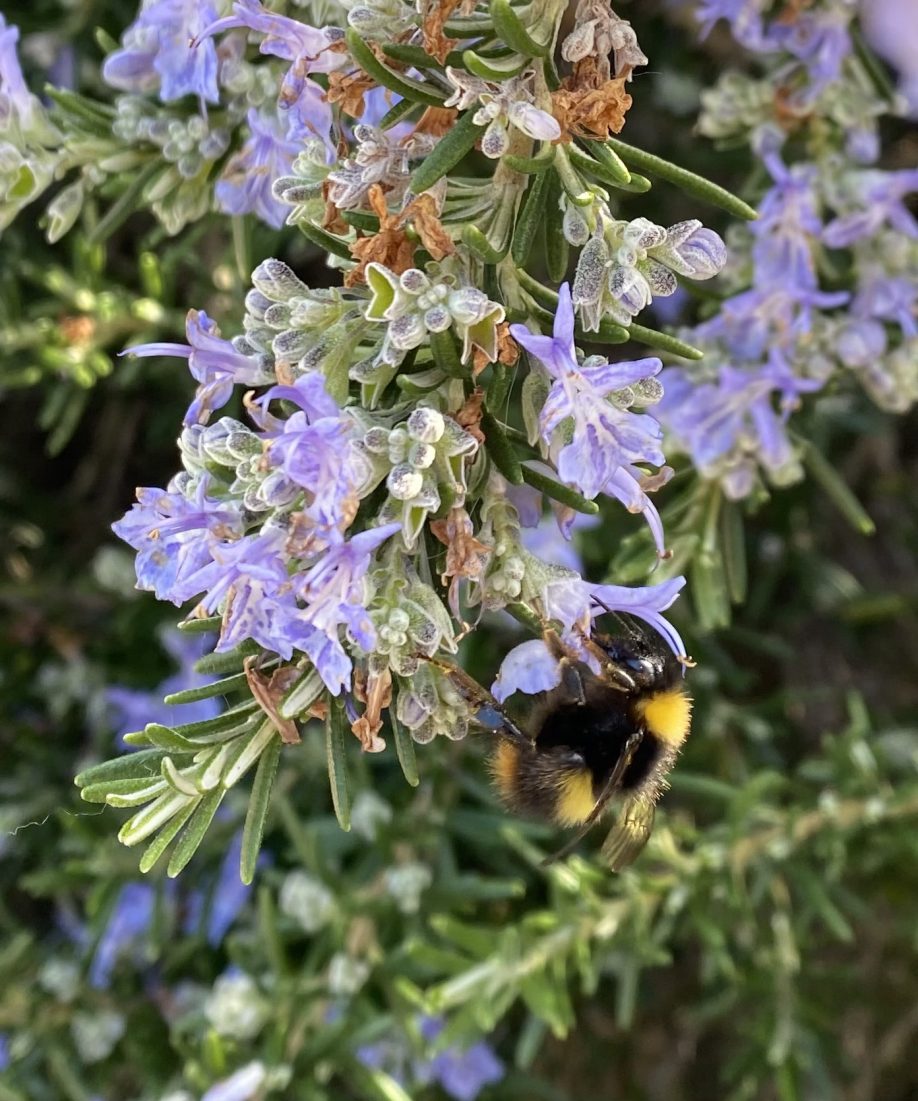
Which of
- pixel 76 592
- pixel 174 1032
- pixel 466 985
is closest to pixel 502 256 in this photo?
pixel 466 985

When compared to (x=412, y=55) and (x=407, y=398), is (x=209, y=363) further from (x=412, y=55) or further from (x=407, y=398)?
(x=412, y=55)

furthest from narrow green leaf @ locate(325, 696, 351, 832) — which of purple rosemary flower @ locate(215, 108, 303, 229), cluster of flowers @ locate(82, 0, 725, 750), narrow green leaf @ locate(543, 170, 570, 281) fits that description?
purple rosemary flower @ locate(215, 108, 303, 229)

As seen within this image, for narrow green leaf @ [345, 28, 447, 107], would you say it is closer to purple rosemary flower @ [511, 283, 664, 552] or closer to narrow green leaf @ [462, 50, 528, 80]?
narrow green leaf @ [462, 50, 528, 80]

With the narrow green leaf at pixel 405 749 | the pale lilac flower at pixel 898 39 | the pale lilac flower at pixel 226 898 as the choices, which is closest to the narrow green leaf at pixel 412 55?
the narrow green leaf at pixel 405 749

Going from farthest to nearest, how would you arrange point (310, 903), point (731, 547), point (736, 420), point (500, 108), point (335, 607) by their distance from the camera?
1. point (310, 903)
2. point (731, 547)
3. point (736, 420)
4. point (500, 108)
5. point (335, 607)

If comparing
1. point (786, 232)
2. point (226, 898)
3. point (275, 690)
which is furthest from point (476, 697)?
point (226, 898)
